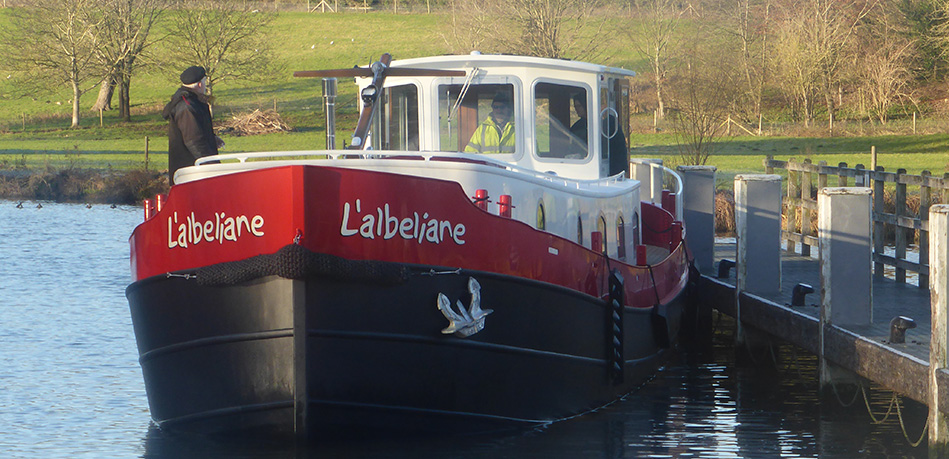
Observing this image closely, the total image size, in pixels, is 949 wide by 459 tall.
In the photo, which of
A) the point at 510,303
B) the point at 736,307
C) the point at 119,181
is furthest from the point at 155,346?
the point at 119,181

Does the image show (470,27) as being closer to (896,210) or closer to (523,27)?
(523,27)

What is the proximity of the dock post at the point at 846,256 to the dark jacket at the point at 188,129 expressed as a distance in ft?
15.9

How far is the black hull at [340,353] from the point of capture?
24.5ft

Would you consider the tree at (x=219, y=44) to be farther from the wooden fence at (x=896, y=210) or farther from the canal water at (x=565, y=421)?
the wooden fence at (x=896, y=210)

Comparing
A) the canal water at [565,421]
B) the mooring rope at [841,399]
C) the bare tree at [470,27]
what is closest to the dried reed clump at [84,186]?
the canal water at [565,421]

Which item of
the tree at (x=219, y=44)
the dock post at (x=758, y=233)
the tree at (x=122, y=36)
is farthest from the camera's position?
the tree at (x=219, y=44)

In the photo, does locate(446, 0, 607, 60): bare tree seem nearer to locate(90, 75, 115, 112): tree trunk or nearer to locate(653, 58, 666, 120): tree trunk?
A: locate(653, 58, 666, 120): tree trunk

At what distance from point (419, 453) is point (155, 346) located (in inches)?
77.3

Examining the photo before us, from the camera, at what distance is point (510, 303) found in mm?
8062

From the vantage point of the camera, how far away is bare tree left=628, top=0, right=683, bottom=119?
173 feet

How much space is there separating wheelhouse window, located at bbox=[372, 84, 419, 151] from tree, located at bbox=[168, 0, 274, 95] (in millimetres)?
38787

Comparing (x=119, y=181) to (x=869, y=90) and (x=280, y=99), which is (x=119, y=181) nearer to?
(x=280, y=99)

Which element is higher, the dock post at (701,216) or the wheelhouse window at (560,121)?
the wheelhouse window at (560,121)

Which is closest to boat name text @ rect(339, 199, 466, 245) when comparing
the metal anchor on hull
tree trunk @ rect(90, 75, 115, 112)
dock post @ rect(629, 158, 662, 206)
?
the metal anchor on hull
